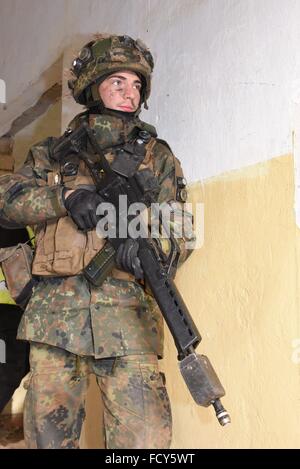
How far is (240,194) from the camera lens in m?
1.81

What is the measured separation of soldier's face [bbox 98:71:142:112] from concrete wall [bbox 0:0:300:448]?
0.80 feet

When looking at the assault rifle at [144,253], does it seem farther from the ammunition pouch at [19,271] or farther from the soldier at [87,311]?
the ammunition pouch at [19,271]

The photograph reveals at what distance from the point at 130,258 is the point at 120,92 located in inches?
22.4

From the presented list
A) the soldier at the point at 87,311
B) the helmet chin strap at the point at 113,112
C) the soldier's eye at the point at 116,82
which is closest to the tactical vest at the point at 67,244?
the soldier at the point at 87,311

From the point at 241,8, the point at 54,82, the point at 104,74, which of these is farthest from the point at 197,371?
the point at 54,82

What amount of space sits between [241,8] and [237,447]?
1275mm

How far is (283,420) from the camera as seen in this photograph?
1.59 meters

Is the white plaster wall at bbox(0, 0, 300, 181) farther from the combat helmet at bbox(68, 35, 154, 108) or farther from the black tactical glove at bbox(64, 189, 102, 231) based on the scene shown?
the black tactical glove at bbox(64, 189, 102, 231)

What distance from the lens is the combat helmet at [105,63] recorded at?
74.1 inches

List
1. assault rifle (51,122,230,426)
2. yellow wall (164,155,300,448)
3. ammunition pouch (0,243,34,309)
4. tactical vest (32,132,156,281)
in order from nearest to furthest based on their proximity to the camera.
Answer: assault rifle (51,122,230,426) < yellow wall (164,155,300,448) < tactical vest (32,132,156,281) < ammunition pouch (0,243,34,309)

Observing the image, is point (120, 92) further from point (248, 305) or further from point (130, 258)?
point (248, 305)

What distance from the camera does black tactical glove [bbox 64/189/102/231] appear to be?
1664 mm

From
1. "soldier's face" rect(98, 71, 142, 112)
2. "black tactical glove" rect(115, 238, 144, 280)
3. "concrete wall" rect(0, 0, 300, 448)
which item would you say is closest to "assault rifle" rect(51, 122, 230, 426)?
"black tactical glove" rect(115, 238, 144, 280)
